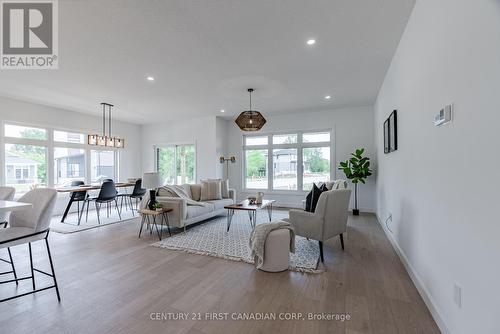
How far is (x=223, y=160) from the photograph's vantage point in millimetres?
7148

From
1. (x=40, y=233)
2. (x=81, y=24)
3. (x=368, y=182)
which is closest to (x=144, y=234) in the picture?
(x=40, y=233)

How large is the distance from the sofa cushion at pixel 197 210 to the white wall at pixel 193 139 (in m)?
2.29

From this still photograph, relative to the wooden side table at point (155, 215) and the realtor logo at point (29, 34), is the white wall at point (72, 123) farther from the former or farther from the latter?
the wooden side table at point (155, 215)

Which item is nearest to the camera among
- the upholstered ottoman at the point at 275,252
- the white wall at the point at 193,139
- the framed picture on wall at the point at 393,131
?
the upholstered ottoman at the point at 275,252

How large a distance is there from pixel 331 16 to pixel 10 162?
708cm

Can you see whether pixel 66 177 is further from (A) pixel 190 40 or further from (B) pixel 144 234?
(A) pixel 190 40

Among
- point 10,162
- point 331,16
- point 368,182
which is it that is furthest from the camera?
point 368,182

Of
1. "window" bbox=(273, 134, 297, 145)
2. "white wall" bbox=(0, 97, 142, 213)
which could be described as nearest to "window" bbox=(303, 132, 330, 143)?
"window" bbox=(273, 134, 297, 145)

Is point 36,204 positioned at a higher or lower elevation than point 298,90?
lower

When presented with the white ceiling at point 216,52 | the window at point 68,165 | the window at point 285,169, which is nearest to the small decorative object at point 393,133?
the white ceiling at point 216,52

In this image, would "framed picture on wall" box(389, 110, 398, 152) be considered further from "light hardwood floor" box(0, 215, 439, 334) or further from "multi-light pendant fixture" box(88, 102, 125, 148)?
"multi-light pendant fixture" box(88, 102, 125, 148)

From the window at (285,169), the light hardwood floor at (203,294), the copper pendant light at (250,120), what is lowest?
the light hardwood floor at (203,294)

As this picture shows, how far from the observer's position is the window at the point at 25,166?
5.25 meters

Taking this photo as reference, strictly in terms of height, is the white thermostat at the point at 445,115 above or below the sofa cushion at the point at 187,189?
above
